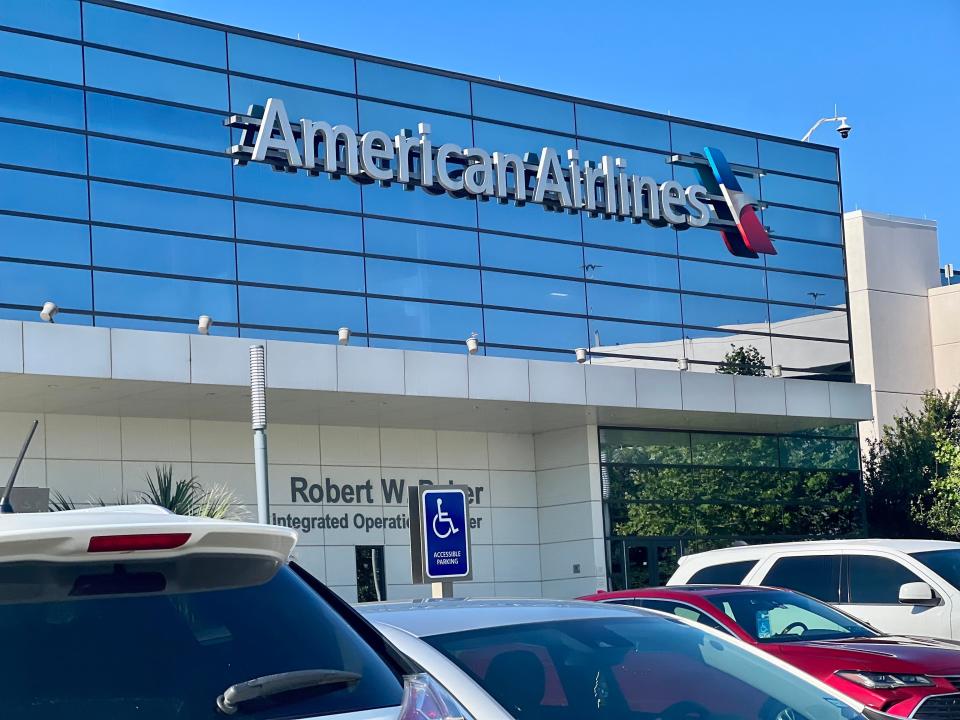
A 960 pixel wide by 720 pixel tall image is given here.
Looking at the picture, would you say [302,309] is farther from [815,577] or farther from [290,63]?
[815,577]

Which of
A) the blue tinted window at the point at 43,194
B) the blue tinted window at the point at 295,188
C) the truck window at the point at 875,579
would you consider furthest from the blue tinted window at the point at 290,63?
the truck window at the point at 875,579

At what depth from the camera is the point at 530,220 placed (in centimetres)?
3122

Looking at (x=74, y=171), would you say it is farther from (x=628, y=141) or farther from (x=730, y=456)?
(x=730, y=456)

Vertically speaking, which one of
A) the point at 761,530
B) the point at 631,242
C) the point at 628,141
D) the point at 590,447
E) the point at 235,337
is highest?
the point at 628,141

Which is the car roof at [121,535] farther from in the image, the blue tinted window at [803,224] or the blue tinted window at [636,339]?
the blue tinted window at [803,224]

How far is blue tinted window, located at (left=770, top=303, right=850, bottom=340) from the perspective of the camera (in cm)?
3469

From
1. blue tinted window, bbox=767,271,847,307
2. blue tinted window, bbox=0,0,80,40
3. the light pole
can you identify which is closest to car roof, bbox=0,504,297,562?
the light pole

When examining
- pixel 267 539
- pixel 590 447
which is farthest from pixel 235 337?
pixel 267 539

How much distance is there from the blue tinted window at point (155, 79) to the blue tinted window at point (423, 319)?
5097 millimetres

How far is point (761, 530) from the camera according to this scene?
111 ft

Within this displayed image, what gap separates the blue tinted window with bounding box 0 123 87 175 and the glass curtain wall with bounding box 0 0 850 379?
4 cm

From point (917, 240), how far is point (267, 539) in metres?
46.5

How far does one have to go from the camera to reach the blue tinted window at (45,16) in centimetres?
2548

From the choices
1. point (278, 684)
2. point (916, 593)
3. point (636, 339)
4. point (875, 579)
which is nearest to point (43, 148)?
point (636, 339)
